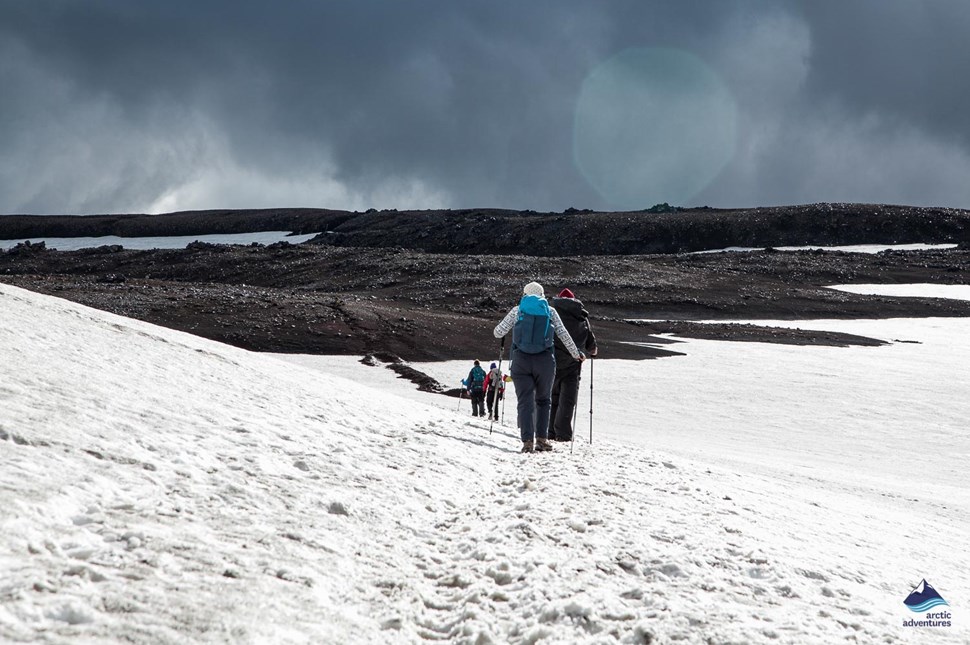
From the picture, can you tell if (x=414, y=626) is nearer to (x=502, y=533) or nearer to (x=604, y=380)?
(x=502, y=533)

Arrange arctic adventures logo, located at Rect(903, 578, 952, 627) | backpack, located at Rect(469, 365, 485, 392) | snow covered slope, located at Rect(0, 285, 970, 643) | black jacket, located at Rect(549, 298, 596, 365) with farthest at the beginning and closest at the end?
backpack, located at Rect(469, 365, 485, 392)
black jacket, located at Rect(549, 298, 596, 365)
arctic adventures logo, located at Rect(903, 578, 952, 627)
snow covered slope, located at Rect(0, 285, 970, 643)

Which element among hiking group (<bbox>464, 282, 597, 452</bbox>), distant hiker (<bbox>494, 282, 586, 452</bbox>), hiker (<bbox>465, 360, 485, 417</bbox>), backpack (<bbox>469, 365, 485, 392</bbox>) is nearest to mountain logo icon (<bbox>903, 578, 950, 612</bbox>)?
hiking group (<bbox>464, 282, 597, 452</bbox>)

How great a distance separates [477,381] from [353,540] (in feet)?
56.9

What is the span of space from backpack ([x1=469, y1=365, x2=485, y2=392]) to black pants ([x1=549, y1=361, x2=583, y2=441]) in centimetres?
832

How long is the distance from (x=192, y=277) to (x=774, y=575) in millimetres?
97436

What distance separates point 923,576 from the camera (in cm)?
686

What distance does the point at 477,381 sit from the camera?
23.2 metres

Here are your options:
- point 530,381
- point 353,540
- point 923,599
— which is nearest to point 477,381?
Answer: point 530,381

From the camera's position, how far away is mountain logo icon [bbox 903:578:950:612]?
585 centimetres

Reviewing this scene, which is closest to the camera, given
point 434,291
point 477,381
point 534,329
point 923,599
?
point 923,599

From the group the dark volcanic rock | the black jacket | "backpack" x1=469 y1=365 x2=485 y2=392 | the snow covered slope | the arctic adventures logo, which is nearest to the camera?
→ the snow covered slope

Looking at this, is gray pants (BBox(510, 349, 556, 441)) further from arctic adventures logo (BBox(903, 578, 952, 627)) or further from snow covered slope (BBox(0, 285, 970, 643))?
arctic adventures logo (BBox(903, 578, 952, 627))

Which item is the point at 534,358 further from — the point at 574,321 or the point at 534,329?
the point at 574,321

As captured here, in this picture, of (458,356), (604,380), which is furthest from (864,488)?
(458,356)
